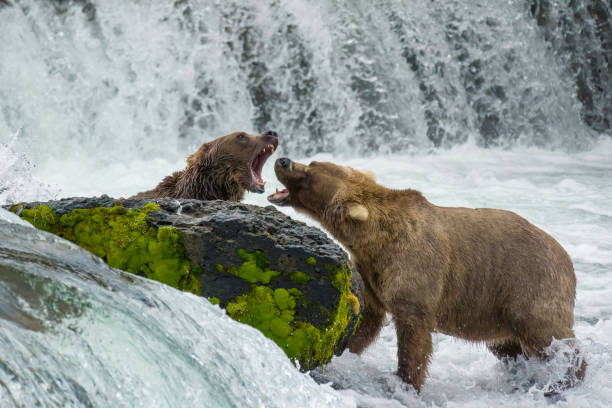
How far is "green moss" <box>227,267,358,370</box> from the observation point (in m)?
3.33

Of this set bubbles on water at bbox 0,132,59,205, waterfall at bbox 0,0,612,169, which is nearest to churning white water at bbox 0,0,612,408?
waterfall at bbox 0,0,612,169

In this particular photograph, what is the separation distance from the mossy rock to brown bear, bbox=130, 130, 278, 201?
1918 mm

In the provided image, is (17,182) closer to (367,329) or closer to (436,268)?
(367,329)

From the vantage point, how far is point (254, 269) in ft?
11.0

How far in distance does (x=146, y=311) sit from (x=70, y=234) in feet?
3.79

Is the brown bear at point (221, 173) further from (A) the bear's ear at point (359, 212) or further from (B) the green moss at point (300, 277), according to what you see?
(B) the green moss at point (300, 277)

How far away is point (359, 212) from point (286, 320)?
2.94 feet

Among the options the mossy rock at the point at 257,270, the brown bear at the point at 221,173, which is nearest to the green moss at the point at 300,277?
the mossy rock at the point at 257,270

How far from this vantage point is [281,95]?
1308 centimetres

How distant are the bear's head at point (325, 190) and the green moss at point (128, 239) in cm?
101

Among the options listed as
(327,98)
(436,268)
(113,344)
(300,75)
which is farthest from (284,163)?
(300,75)

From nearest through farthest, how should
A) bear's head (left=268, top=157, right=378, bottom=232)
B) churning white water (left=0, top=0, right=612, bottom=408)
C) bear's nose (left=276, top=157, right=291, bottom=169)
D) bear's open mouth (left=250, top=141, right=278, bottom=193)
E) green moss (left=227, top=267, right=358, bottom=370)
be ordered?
green moss (left=227, top=267, right=358, bottom=370) → bear's head (left=268, top=157, right=378, bottom=232) → bear's nose (left=276, top=157, right=291, bottom=169) → bear's open mouth (left=250, top=141, right=278, bottom=193) → churning white water (left=0, top=0, right=612, bottom=408)

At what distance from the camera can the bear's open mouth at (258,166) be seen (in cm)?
557

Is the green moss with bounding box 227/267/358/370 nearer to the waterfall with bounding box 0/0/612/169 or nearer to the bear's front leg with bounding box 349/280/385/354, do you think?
the bear's front leg with bounding box 349/280/385/354
